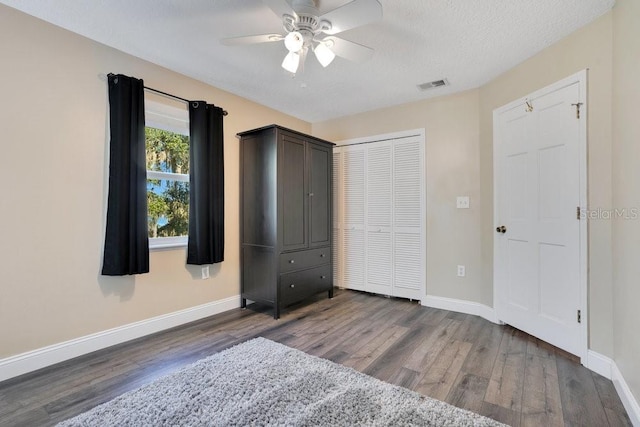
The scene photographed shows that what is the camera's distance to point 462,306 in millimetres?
3221

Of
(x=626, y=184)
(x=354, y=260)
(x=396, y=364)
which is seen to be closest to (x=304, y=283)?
(x=354, y=260)

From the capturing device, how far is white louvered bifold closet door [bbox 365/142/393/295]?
3.77 meters

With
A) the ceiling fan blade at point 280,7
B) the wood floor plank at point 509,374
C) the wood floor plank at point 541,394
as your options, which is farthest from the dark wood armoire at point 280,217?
the wood floor plank at point 541,394

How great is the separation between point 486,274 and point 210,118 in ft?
10.8

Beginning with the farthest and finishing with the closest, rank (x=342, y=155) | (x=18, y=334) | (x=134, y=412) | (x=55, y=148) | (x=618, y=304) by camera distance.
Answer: (x=342, y=155) → (x=55, y=148) → (x=18, y=334) → (x=618, y=304) → (x=134, y=412)

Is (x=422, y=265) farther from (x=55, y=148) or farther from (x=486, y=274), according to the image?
(x=55, y=148)

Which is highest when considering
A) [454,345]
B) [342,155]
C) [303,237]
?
[342,155]

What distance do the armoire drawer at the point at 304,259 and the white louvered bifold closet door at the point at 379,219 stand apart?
643 millimetres

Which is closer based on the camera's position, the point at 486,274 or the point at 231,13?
the point at 231,13

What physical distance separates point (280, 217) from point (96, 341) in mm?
1829

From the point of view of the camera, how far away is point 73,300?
2205mm

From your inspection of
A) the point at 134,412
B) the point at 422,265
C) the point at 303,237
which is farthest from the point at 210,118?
the point at 422,265

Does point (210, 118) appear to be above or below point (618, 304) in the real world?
above

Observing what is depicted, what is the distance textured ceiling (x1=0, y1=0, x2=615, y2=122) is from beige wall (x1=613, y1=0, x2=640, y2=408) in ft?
1.11
